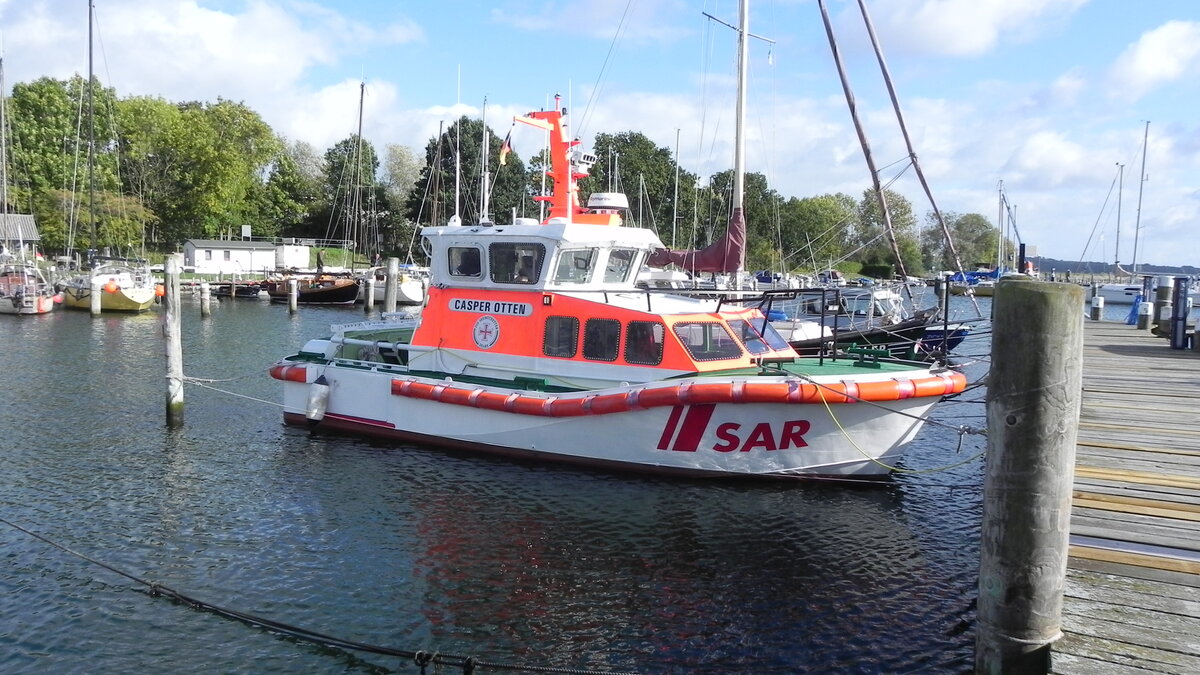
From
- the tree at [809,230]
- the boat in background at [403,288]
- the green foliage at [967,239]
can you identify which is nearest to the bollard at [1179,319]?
the boat in background at [403,288]

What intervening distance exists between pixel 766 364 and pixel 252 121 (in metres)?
71.7

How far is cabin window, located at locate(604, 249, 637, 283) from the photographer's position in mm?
14367

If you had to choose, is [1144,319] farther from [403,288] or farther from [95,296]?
[95,296]

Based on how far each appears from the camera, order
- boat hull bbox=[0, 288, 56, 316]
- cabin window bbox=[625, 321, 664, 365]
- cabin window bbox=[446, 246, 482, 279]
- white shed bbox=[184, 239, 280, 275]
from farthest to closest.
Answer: white shed bbox=[184, 239, 280, 275] → boat hull bbox=[0, 288, 56, 316] → cabin window bbox=[446, 246, 482, 279] → cabin window bbox=[625, 321, 664, 365]

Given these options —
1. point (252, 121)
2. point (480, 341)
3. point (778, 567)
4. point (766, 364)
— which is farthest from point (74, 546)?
point (252, 121)

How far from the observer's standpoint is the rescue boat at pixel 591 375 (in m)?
11.6

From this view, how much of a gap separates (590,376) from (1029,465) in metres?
8.63

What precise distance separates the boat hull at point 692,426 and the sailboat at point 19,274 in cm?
3357

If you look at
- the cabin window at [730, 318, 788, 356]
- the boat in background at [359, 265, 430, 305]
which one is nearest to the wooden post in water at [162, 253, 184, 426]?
the cabin window at [730, 318, 788, 356]

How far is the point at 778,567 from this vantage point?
380 inches

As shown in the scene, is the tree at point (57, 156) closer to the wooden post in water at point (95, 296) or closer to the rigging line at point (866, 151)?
the wooden post in water at point (95, 296)

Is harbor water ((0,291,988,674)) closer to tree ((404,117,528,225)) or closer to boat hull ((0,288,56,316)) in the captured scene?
boat hull ((0,288,56,316))

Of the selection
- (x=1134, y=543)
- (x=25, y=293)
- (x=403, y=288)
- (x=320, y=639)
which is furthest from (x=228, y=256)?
(x=1134, y=543)

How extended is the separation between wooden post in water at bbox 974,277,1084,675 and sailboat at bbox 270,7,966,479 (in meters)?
6.05
